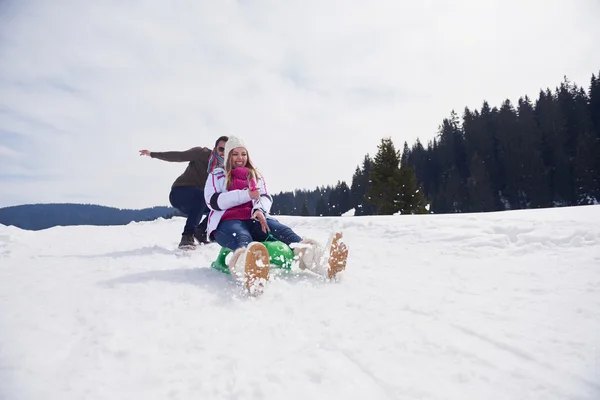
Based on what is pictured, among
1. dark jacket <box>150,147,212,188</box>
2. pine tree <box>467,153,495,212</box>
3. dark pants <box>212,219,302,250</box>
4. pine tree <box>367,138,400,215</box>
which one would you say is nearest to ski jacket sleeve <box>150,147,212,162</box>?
dark jacket <box>150,147,212,188</box>

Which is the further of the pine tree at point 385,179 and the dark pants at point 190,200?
the pine tree at point 385,179

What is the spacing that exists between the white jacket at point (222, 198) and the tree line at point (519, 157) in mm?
30226

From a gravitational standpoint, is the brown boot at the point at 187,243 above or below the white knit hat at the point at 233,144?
below

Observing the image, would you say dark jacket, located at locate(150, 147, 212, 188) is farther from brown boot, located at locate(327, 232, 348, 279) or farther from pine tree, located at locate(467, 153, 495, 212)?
pine tree, located at locate(467, 153, 495, 212)

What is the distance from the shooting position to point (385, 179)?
21.6m

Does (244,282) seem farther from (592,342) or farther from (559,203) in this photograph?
(559,203)

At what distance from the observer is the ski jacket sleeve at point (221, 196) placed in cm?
352

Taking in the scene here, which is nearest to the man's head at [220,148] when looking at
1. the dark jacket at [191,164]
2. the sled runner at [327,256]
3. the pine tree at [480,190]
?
the dark jacket at [191,164]

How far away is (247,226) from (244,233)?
0.38 metres

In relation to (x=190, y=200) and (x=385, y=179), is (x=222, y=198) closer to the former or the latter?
(x=190, y=200)

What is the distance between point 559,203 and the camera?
139 feet

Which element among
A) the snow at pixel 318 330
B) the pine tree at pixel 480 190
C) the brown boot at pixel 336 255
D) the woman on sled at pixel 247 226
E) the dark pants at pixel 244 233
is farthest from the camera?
the pine tree at pixel 480 190

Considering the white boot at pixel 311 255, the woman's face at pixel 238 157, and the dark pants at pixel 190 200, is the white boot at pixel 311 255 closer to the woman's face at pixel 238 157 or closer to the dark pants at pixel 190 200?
the woman's face at pixel 238 157

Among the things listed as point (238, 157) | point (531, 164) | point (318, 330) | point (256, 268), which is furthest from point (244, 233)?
point (531, 164)
